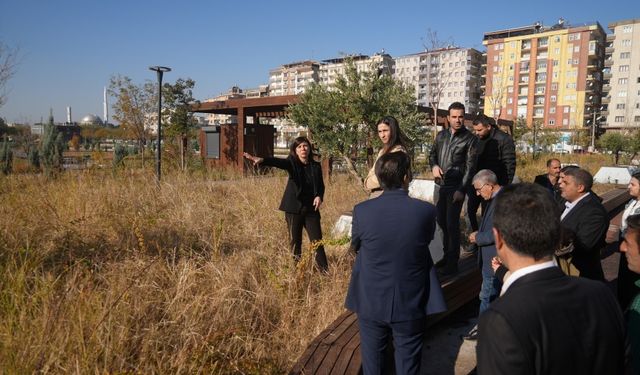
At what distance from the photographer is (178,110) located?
1788cm

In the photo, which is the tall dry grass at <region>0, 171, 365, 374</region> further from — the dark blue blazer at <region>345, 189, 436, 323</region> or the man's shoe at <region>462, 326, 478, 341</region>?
the man's shoe at <region>462, 326, 478, 341</region>

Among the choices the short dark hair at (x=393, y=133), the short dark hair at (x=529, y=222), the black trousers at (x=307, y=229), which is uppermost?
the short dark hair at (x=393, y=133)

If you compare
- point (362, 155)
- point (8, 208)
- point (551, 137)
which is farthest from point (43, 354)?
point (551, 137)

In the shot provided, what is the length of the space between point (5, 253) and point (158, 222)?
80.3 inches

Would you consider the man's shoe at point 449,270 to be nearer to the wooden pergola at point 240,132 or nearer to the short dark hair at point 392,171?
the short dark hair at point 392,171

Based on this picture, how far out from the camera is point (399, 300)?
6.89ft

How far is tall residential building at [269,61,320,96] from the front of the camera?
105375mm

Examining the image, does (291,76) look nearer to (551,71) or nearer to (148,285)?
(551,71)

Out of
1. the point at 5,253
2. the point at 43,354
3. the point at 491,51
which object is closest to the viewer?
the point at 43,354

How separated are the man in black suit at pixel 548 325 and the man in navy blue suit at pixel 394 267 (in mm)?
885

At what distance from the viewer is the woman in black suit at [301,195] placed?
417cm

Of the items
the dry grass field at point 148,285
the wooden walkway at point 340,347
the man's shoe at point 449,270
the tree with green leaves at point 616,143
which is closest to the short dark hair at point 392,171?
the wooden walkway at point 340,347

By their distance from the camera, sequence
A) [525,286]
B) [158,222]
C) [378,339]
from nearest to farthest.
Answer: [525,286]
[378,339]
[158,222]

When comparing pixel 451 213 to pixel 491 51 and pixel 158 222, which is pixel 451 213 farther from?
pixel 491 51
